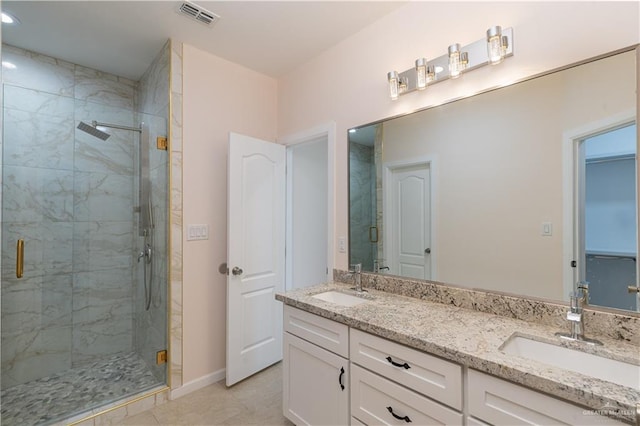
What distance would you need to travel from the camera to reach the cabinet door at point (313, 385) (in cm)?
148

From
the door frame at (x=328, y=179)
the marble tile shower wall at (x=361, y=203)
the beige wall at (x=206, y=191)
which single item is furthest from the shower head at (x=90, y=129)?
the marble tile shower wall at (x=361, y=203)

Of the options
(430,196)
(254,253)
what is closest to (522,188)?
(430,196)

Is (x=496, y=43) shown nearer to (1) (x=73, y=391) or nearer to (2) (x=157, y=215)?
(2) (x=157, y=215)

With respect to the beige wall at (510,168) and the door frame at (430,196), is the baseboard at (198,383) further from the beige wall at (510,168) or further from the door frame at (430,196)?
the beige wall at (510,168)

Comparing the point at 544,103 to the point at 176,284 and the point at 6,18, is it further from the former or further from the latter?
the point at 6,18

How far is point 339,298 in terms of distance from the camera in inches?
77.7

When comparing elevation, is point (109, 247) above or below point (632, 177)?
below

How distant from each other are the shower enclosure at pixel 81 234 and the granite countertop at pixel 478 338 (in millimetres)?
1610

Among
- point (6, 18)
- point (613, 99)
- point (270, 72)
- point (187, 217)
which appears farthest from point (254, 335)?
point (6, 18)

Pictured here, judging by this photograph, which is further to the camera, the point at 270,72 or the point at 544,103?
the point at 270,72

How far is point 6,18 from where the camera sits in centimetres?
192

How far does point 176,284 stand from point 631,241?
2619mm

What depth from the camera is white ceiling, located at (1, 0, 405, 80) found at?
1861 mm

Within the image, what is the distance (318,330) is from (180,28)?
7.45 ft
